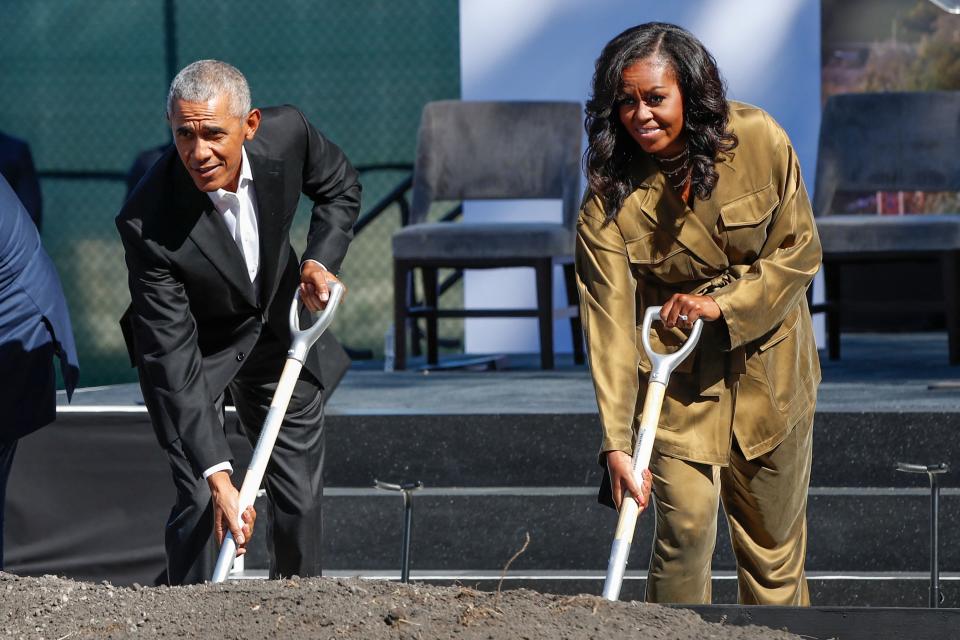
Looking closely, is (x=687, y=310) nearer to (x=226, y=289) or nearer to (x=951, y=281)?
(x=226, y=289)

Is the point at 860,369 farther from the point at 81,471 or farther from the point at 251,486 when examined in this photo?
the point at 251,486

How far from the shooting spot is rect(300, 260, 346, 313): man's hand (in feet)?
7.76

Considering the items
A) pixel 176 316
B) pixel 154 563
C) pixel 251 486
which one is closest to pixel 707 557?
pixel 251 486

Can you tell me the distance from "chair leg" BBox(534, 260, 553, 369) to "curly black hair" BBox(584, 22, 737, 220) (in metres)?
2.06

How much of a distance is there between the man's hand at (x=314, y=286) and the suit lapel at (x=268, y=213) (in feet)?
0.33

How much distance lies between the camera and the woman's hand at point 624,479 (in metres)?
1.91

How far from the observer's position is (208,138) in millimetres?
2164

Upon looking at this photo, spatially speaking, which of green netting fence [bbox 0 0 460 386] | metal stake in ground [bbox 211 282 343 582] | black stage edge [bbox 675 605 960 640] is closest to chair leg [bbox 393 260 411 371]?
green netting fence [bbox 0 0 460 386]

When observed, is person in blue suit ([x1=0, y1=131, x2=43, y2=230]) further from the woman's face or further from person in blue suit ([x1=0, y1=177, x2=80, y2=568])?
the woman's face

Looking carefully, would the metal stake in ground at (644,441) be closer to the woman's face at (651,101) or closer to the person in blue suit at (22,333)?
the woman's face at (651,101)

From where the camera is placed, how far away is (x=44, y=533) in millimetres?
3369

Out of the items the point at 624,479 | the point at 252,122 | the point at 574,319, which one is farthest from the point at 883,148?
the point at 624,479

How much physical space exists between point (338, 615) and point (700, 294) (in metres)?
0.87

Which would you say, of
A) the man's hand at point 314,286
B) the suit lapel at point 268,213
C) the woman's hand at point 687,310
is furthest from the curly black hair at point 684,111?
the suit lapel at point 268,213
